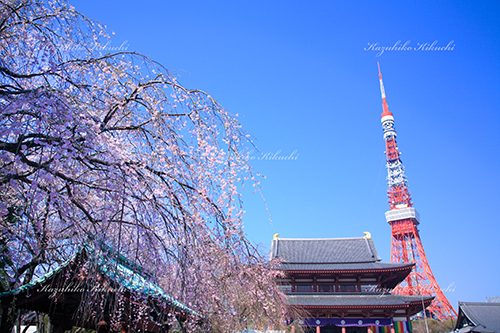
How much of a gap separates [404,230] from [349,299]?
27.7 metres

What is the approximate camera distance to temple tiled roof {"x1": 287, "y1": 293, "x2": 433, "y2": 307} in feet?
55.9

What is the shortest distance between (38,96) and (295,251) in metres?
21.4

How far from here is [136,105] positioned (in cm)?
413

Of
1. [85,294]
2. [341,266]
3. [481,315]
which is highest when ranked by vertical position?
[341,266]

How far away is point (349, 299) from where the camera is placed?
58.7 ft

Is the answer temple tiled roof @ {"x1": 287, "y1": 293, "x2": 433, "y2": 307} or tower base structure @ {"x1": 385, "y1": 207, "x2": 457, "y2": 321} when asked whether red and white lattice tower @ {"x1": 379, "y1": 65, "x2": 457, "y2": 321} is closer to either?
tower base structure @ {"x1": 385, "y1": 207, "x2": 457, "y2": 321}

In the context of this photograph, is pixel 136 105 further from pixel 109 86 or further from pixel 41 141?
pixel 41 141

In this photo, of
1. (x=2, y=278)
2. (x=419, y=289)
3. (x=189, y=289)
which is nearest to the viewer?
(x=189, y=289)

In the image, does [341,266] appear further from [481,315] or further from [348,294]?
[481,315]

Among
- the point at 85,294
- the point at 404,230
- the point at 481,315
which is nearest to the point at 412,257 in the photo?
the point at 404,230

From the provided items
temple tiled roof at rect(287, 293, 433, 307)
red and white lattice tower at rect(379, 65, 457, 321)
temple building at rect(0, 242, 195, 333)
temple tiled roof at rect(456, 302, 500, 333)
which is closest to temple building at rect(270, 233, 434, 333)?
temple tiled roof at rect(287, 293, 433, 307)

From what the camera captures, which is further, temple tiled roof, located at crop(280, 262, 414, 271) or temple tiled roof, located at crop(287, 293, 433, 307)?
temple tiled roof, located at crop(280, 262, 414, 271)

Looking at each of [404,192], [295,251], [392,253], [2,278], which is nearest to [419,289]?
[392,253]

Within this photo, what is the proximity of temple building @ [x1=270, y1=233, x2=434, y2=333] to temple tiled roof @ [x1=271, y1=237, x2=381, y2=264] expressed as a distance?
2.5 inches
